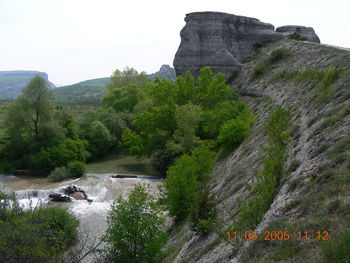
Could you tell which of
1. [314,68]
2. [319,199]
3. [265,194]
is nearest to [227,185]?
[265,194]

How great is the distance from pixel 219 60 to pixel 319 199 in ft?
144

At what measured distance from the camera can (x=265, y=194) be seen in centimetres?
1191

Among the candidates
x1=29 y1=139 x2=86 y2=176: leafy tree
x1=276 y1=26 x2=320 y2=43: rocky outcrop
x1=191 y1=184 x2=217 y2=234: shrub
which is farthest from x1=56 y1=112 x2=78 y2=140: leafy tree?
x1=276 y1=26 x2=320 y2=43: rocky outcrop

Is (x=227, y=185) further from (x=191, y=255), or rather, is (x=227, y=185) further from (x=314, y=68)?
(x=314, y=68)

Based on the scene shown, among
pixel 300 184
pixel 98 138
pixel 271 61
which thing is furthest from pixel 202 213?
pixel 271 61

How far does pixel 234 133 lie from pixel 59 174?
1782cm

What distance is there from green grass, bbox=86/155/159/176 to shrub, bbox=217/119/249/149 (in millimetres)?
11026

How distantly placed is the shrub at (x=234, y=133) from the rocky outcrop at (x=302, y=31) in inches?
1690

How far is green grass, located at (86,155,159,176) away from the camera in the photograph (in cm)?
3753

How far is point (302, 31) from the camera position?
65812 millimetres

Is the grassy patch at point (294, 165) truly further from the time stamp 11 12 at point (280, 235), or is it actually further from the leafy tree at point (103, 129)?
the leafy tree at point (103, 129)

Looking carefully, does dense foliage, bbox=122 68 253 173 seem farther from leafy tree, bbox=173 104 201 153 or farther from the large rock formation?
the large rock formation

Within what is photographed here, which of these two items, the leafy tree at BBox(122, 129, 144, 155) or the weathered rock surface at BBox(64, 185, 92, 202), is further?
the leafy tree at BBox(122, 129, 144, 155)

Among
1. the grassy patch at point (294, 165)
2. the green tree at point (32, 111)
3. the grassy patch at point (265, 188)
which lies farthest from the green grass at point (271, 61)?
the grassy patch at point (294, 165)
